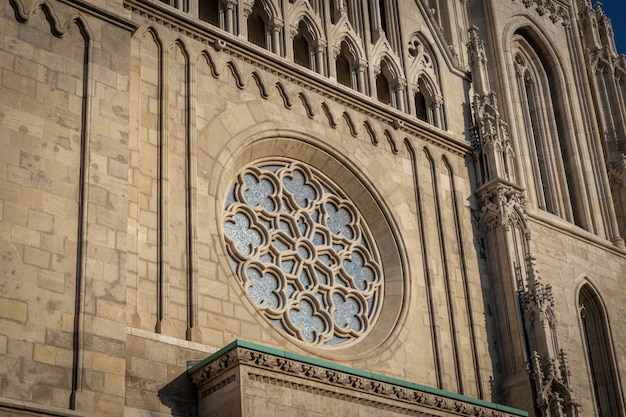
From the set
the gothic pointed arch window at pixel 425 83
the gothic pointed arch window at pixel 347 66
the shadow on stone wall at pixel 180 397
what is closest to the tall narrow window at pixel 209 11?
the gothic pointed arch window at pixel 347 66

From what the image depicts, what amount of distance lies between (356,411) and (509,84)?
12.0 meters

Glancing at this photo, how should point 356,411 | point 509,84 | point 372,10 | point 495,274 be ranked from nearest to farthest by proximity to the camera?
1. point 356,411
2. point 495,274
3. point 372,10
4. point 509,84

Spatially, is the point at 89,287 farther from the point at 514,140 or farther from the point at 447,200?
the point at 514,140

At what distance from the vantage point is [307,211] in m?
20.9

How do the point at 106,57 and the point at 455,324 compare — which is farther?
the point at 455,324

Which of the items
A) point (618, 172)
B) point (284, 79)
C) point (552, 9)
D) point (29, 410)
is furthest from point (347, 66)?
point (29, 410)

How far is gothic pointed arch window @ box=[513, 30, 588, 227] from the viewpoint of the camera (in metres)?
26.3

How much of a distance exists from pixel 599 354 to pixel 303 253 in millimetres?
8001

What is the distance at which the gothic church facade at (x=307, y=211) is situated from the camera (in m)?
15.6

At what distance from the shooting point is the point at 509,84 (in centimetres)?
2634

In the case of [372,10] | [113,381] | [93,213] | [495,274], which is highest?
[372,10]

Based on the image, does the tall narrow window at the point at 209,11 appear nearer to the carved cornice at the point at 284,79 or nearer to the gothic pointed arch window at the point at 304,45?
the carved cornice at the point at 284,79

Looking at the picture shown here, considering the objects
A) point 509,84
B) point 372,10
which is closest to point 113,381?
point 372,10

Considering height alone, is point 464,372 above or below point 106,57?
below
